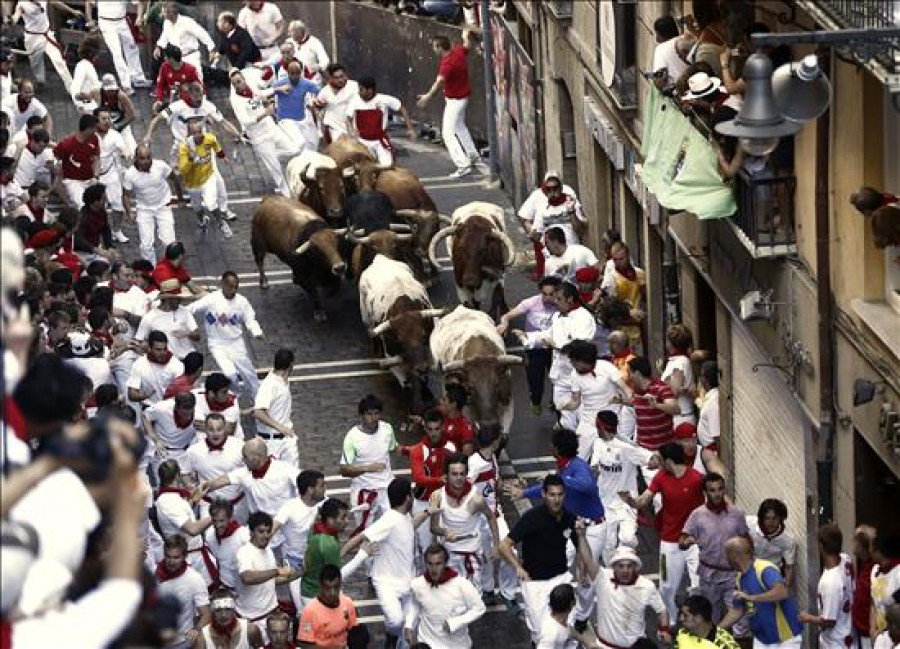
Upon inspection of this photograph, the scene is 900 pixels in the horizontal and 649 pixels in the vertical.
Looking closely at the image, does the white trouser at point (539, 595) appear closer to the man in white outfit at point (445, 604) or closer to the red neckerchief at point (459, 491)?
the man in white outfit at point (445, 604)

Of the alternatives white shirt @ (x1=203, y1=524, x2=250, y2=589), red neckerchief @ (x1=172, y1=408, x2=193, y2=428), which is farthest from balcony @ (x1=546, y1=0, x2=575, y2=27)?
white shirt @ (x1=203, y1=524, x2=250, y2=589)

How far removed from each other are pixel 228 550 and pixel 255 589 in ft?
1.41

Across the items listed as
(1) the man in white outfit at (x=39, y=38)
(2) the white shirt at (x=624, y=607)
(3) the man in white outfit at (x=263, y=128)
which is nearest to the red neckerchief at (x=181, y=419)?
(2) the white shirt at (x=624, y=607)

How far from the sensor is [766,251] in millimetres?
21297

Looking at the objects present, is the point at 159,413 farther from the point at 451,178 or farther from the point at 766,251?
the point at 451,178

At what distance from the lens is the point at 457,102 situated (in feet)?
117

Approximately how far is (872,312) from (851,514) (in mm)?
1629

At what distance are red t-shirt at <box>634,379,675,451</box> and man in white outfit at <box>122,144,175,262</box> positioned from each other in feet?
28.4

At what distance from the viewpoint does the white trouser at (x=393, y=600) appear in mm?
20719

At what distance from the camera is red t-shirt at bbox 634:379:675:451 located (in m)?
23.2

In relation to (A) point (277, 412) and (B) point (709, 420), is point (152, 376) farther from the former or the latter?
(B) point (709, 420)

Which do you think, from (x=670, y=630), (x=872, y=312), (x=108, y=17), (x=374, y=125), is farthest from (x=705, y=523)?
(x=108, y=17)

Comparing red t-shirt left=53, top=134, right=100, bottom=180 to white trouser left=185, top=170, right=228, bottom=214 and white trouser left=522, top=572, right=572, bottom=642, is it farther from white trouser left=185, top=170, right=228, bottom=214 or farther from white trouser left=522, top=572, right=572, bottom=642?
white trouser left=522, top=572, right=572, bottom=642

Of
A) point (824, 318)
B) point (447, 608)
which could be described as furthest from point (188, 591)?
point (824, 318)
